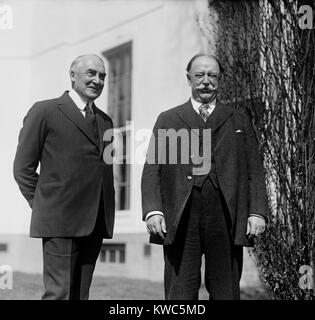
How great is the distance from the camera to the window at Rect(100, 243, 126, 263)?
35.4ft

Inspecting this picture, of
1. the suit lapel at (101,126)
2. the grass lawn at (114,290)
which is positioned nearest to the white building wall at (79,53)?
the grass lawn at (114,290)

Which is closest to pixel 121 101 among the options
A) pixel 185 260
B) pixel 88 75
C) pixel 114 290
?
pixel 114 290

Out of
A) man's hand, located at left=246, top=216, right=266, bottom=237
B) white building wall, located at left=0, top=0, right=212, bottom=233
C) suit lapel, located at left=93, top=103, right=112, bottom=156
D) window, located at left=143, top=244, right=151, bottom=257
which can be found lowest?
window, located at left=143, top=244, right=151, bottom=257

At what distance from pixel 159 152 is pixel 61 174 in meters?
0.61

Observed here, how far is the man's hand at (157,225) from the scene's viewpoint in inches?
147

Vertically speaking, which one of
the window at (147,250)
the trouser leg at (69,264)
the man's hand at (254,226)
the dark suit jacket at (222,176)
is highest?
the dark suit jacket at (222,176)

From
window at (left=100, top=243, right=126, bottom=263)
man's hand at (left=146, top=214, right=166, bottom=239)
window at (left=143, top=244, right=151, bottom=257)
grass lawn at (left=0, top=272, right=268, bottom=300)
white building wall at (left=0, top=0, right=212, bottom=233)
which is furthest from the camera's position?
window at (left=100, top=243, right=126, bottom=263)

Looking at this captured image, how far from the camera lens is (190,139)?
3.89 m

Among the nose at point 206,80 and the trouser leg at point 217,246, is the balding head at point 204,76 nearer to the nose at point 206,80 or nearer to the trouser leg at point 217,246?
the nose at point 206,80

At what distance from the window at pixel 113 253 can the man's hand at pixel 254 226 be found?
7.04m

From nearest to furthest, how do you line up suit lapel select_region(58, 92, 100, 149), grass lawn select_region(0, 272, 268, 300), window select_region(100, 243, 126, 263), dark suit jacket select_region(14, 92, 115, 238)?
dark suit jacket select_region(14, 92, 115, 238)
suit lapel select_region(58, 92, 100, 149)
grass lawn select_region(0, 272, 268, 300)
window select_region(100, 243, 126, 263)

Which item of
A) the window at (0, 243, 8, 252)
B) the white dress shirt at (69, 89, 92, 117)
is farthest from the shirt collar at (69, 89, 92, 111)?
the window at (0, 243, 8, 252)

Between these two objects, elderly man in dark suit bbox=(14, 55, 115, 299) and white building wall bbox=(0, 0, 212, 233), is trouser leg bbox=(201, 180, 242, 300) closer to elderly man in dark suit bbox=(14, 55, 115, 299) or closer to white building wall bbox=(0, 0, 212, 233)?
elderly man in dark suit bbox=(14, 55, 115, 299)

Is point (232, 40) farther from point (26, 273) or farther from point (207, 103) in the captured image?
point (26, 273)
